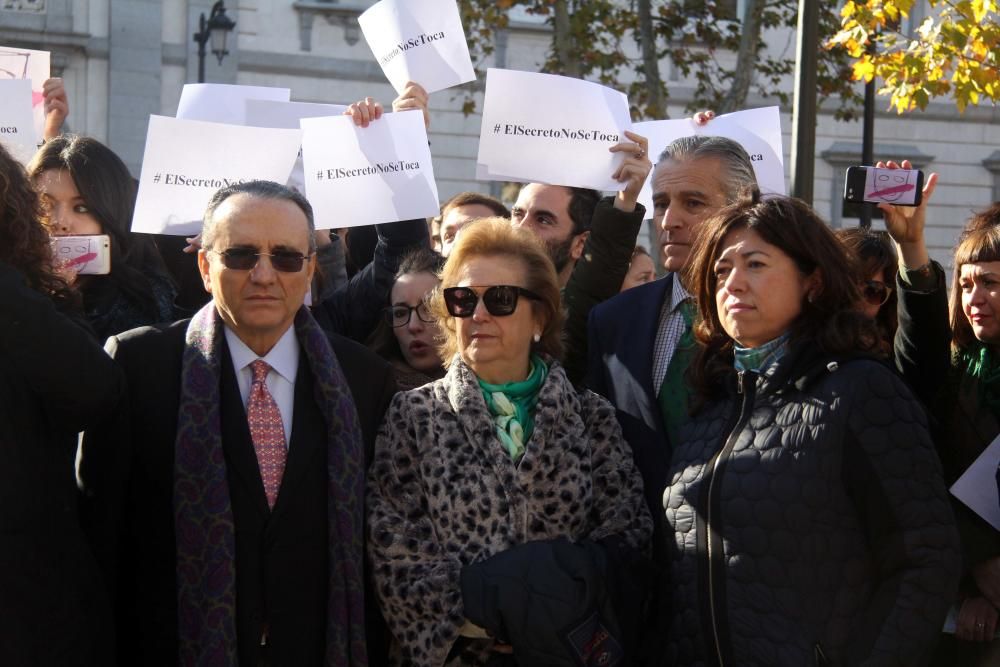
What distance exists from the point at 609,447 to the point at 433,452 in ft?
1.64

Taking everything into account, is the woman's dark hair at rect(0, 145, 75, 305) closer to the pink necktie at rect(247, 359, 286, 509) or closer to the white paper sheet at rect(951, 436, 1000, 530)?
the pink necktie at rect(247, 359, 286, 509)

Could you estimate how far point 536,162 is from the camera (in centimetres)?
525

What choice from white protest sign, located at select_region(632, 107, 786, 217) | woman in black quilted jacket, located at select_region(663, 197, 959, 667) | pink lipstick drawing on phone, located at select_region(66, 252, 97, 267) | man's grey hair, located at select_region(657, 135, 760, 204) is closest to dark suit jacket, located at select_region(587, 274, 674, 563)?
woman in black quilted jacket, located at select_region(663, 197, 959, 667)

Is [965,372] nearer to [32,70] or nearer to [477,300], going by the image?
[477,300]

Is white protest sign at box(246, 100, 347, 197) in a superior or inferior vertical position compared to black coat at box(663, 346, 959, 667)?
superior

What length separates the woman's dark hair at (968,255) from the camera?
418 centimetres

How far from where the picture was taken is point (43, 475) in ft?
11.0

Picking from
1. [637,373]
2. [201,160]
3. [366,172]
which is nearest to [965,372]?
[637,373]

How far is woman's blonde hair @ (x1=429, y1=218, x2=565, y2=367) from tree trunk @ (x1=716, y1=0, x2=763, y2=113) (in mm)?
10537

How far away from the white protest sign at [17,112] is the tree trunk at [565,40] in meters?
9.61

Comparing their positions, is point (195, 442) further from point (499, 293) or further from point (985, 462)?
point (985, 462)

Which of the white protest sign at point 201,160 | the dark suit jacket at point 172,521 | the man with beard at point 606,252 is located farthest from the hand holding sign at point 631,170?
the dark suit jacket at point 172,521

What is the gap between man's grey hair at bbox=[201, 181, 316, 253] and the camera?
377 cm

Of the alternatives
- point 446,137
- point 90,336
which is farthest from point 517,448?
point 446,137
